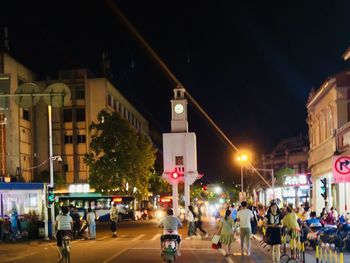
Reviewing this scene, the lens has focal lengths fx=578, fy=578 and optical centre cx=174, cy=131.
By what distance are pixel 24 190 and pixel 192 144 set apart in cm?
1292

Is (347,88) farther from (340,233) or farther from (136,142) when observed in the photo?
(136,142)

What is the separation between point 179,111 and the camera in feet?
129

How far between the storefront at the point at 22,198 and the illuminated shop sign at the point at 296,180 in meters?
22.0

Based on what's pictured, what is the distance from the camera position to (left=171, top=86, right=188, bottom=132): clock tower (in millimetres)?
39281

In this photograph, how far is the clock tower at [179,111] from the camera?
39281 mm

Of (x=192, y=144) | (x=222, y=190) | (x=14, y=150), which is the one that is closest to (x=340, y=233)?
(x=192, y=144)

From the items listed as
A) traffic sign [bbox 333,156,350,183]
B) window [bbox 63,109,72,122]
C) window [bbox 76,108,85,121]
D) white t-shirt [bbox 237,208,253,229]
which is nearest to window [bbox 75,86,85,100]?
window [bbox 76,108,85,121]

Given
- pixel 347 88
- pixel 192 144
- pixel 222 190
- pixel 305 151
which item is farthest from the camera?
pixel 222 190

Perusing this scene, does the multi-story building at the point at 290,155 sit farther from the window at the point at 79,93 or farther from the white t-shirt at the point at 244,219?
the white t-shirt at the point at 244,219

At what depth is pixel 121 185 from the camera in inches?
2386

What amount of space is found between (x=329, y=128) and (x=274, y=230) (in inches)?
813

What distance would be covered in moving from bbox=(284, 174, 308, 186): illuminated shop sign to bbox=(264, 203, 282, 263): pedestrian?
29.2 m

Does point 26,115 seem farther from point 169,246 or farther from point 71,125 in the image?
point 169,246

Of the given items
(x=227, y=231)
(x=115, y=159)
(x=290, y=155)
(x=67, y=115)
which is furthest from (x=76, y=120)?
(x=227, y=231)
